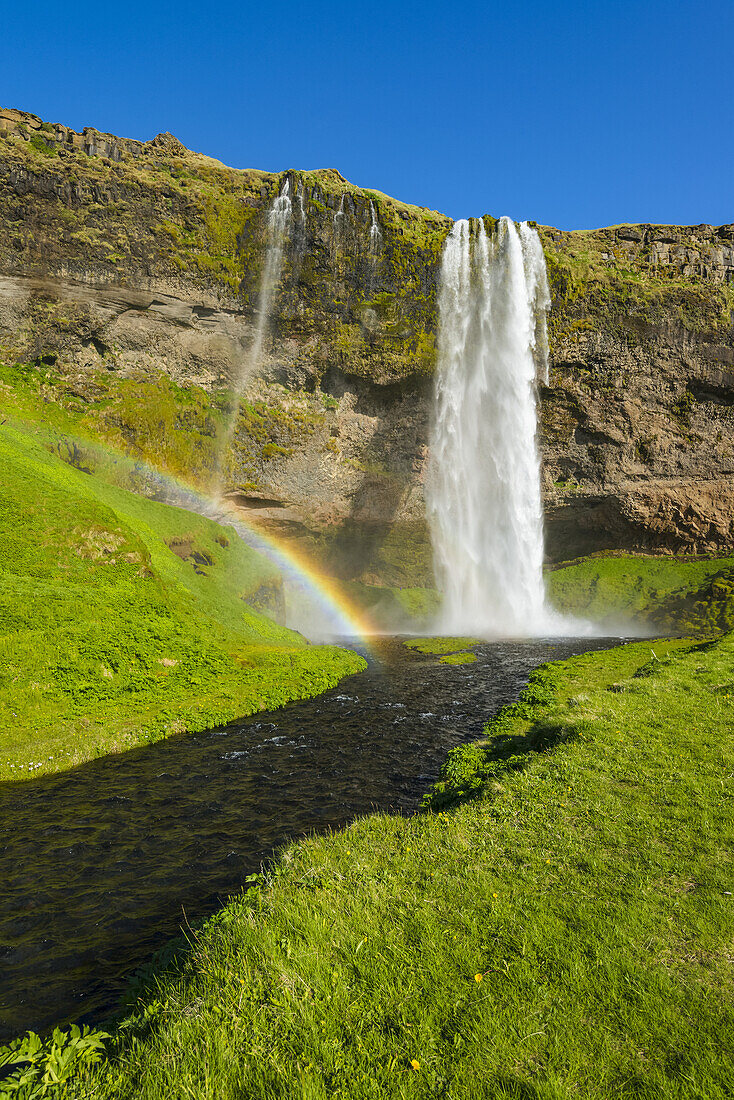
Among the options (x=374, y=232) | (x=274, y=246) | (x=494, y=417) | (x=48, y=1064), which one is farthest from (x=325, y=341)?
(x=48, y=1064)

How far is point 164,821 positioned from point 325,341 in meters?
55.1

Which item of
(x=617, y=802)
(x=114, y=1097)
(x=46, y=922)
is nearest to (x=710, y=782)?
(x=617, y=802)

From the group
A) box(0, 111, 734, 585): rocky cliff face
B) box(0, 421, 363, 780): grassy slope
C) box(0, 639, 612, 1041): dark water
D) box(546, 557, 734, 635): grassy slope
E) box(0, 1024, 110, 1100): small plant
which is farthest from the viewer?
box(546, 557, 734, 635): grassy slope

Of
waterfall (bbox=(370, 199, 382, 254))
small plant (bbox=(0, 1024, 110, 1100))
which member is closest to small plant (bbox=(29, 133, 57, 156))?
waterfall (bbox=(370, 199, 382, 254))

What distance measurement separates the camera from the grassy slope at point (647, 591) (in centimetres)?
5522

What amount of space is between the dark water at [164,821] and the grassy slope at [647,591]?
147ft

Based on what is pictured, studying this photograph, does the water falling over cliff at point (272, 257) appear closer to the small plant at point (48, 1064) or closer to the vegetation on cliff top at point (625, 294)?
the vegetation on cliff top at point (625, 294)

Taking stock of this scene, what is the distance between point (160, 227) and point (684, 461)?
6811 cm

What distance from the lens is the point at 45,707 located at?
1734 centimetres

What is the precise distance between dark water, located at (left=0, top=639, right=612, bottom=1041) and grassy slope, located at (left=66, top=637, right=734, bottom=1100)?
185 cm

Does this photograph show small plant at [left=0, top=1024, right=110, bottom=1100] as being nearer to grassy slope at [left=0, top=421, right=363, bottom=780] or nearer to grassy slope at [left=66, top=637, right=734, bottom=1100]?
grassy slope at [left=66, top=637, right=734, bottom=1100]

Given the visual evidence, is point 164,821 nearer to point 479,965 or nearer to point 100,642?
point 479,965

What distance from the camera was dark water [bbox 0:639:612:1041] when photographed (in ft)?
24.1

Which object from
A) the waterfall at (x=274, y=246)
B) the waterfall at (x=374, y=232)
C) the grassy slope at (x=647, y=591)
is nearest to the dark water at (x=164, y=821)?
the grassy slope at (x=647, y=591)
